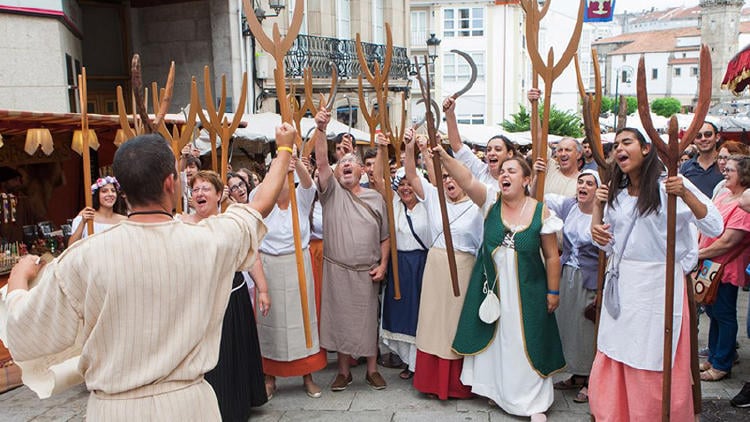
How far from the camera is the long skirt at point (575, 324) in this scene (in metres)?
4.94

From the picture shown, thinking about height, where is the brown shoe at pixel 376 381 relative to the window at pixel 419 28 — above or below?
below

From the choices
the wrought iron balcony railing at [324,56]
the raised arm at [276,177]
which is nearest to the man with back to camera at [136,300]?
the raised arm at [276,177]

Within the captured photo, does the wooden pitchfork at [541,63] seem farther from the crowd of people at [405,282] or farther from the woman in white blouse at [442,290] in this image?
the woman in white blouse at [442,290]

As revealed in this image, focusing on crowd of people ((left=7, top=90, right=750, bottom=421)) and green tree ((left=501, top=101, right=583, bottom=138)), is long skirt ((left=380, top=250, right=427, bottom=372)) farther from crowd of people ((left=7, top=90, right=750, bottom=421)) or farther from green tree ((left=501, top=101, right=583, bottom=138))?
green tree ((left=501, top=101, right=583, bottom=138))

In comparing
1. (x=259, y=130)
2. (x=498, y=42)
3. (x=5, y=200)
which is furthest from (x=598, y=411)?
(x=498, y=42)

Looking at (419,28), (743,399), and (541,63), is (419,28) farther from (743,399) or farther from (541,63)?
(743,399)

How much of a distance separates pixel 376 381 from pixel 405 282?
0.82m

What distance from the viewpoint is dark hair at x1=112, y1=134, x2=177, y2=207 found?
2.18m

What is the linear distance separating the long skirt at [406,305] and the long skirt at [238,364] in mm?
1187

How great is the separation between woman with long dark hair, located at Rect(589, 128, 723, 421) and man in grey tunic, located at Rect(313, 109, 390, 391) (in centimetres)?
191

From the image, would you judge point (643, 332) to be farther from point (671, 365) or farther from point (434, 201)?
point (434, 201)

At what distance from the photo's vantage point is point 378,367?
19.2ft

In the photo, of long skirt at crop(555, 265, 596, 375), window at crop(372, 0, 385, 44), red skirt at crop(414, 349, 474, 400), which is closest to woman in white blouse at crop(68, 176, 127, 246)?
red skirt at crop(414, 349, 474, 400)

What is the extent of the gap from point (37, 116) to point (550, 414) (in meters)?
4.92
